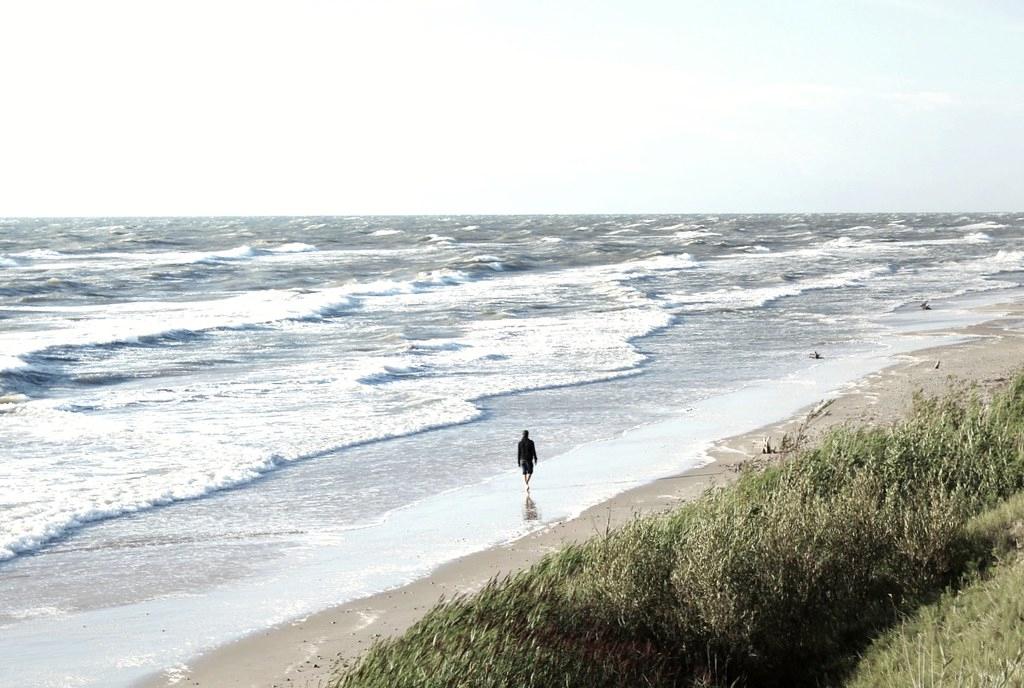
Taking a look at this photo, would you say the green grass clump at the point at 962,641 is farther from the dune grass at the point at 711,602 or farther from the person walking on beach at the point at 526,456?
the person walking on beach at the point at 526,456

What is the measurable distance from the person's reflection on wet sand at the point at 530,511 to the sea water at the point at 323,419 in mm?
108

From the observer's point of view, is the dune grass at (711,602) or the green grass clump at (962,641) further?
the dune grass at (711,602)

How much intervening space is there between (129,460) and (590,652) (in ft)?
40.2

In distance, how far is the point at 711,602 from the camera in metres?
7.15

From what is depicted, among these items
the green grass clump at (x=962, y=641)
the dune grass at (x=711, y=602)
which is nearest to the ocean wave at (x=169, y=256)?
the dune grass at (x=711, y=602)

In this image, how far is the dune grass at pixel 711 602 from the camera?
638 centimetres

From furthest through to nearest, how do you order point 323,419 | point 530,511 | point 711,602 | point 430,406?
point 430,406
point 323,419
point 530,511
point 711,602

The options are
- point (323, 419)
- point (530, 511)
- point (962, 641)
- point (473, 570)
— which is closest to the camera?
point (962, 641)

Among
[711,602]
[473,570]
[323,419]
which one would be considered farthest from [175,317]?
[711,602]

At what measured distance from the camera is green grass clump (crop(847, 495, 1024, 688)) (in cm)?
582

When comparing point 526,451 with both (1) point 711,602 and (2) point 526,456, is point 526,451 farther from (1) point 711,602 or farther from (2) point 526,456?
(1) point 711,602

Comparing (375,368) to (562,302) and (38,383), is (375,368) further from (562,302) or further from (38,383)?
(562,302)

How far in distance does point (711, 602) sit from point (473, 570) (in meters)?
4.91

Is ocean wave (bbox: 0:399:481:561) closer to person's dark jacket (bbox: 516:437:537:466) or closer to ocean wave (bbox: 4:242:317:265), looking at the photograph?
person's dark jacket (bbox: 516:437:537:466)
